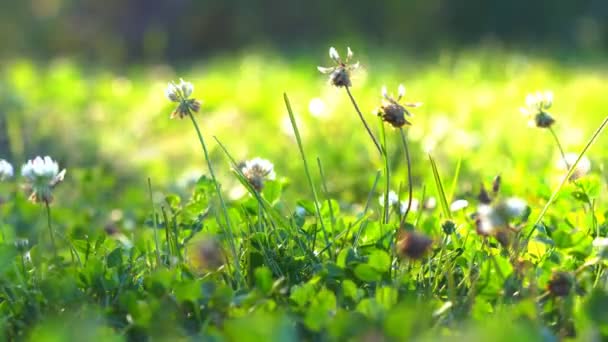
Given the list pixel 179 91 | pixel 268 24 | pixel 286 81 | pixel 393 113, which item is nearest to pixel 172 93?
pixel 179 91

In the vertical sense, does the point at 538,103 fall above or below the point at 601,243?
above

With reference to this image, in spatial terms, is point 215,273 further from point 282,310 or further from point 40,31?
point 40,31

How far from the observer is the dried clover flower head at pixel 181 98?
154cm

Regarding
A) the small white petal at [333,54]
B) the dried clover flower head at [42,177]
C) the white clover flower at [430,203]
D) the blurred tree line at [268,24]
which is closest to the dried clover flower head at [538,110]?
the small white petal at [333,54]

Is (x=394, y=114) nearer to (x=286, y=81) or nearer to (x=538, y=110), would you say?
(x=538, y=110)

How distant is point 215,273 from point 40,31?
25.1 ft

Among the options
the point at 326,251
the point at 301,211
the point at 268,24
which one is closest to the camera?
the point at 326,251

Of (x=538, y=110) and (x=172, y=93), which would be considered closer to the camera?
(x=172, y=93)

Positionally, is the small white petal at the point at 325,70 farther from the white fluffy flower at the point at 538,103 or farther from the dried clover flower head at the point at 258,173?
the white fluffy flower at the point at 538,103

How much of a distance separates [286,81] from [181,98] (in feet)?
13.7

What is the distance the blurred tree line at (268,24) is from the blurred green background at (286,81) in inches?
0.5

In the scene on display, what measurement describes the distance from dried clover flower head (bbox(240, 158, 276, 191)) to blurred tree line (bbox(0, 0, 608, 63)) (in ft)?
21.5

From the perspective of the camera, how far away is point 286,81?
5707 millimetres

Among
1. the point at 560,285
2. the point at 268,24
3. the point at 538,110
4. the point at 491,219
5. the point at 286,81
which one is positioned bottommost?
the point at 560,285
